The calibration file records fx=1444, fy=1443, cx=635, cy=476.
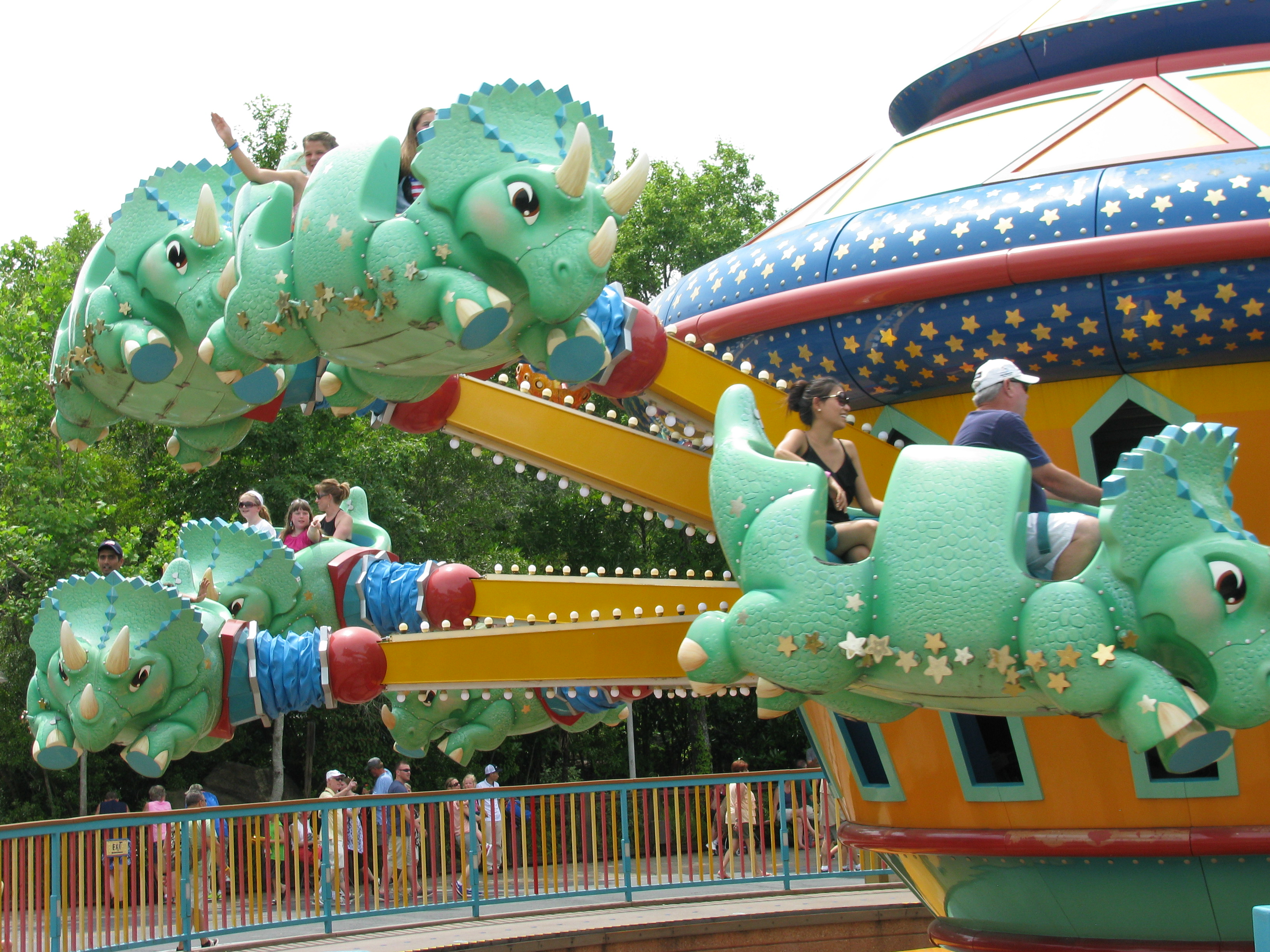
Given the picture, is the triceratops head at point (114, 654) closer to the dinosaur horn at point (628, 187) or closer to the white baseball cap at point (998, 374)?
the dinosaur horn at point (628, 187)

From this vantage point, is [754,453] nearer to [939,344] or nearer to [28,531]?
[939,344]

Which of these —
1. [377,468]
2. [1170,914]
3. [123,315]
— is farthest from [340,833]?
[377,468]

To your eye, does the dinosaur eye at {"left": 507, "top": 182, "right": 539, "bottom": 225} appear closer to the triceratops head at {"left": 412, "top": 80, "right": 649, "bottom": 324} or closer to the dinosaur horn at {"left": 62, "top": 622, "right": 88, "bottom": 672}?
the triceratops head at {"left": 412, "top": 80, "right": 649, "bottom": 324}

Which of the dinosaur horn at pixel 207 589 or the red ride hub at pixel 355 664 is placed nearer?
the red ride hub at pixel 355 664

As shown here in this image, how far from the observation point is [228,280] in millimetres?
5176

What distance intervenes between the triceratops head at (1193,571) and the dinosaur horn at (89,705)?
13.9 feet

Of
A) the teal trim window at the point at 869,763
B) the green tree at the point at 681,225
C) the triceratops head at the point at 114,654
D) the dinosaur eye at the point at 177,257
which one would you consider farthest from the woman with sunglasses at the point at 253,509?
the green tree at the point at 681,225

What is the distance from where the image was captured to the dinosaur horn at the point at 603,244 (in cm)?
464

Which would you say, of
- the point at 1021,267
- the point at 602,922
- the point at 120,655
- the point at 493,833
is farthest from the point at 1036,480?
the point at 493,833

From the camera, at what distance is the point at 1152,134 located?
568 cm

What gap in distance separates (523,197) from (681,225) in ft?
77.3

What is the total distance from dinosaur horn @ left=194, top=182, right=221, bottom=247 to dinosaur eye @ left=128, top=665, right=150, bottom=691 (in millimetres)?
1902

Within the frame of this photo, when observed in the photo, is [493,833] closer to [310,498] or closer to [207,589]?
[207,589]

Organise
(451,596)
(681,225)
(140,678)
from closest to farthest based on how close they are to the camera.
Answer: (140,678)
(451,596)
(681,225)
